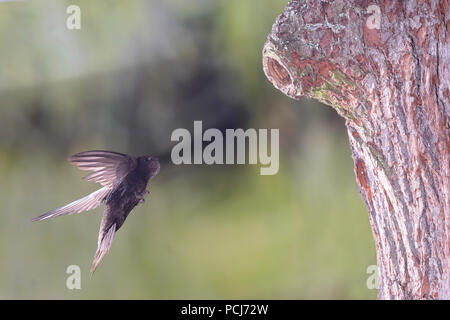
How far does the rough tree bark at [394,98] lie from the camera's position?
723mm

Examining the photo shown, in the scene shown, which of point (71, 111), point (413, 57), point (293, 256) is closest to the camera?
point (413, 57)

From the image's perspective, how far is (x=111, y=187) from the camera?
142cm

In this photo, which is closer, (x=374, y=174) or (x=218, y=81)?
(x=374, y=174)

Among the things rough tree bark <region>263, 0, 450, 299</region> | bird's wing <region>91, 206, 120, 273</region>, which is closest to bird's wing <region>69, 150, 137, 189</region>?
bird's wing <region>91, 206, 120, 273</region>

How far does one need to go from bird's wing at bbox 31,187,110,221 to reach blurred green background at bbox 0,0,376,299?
0.02 meters

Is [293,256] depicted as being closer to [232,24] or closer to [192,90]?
[192,90]

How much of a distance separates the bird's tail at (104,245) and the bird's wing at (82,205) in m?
0.09

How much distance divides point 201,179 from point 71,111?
46 centimetres

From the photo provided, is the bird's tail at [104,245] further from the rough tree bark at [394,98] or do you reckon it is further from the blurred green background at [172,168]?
the rough tree bark at [394,98]

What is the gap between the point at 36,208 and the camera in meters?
1.53

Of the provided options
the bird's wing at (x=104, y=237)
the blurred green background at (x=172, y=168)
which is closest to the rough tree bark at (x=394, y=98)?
the blurred green background at (x=172, y=168)

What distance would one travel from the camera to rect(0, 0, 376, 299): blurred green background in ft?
4.71

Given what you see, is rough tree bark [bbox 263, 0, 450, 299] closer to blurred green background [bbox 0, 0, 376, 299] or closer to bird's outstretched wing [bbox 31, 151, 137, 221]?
blurred green background [bbox 0, 0, 376, 299]

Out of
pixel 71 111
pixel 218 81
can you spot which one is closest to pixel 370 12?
pixel 218 81
